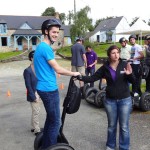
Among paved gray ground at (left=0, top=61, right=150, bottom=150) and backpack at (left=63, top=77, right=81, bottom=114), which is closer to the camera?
backpack at (left=63, top=77, right=81, bottom=114)

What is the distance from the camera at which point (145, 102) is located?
7.17 metres

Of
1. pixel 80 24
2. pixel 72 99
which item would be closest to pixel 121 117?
pixel 72 99

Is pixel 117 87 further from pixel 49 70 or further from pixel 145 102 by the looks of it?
pixel 145 102

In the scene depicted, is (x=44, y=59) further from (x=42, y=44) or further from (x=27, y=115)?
(x=27, y=115)

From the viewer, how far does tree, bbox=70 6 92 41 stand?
48.4 metres

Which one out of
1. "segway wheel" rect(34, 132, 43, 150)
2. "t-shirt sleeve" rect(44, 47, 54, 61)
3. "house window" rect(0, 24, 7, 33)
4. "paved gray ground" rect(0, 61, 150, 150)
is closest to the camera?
"t-shirt sleeve" rect(44, 47, 54, 61)

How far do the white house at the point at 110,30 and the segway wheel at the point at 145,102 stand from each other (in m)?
58.8

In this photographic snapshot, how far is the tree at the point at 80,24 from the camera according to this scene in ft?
159

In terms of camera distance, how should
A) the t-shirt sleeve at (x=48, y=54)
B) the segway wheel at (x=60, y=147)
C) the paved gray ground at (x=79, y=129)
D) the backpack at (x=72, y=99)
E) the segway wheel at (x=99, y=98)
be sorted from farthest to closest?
the segway wheel at (x=99, y=98) → the paved gray ground at (x=79, y=129) → the backpack at (x=72, y=99) → the segway wheel at (x=60, y=147) → the t-shirt sleeve at (x=48, y=54)

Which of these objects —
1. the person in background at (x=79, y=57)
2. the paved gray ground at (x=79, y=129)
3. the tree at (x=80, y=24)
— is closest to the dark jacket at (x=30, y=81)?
the paved gray ground at (x=79, y=129)

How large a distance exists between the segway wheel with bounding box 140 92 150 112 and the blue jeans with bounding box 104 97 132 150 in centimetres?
237

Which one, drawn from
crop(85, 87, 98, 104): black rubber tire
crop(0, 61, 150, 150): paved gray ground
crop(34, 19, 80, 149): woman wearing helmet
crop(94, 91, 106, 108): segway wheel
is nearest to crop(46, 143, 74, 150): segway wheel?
crop(34, 19, 80, 149): woman wearing helmet

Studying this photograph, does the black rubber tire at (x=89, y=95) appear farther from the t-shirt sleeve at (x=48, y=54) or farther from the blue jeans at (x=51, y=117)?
the t-shirt sleeve at (x=48, y=54)

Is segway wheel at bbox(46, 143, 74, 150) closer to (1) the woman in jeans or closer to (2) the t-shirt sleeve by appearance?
(1) the woman in jeans
